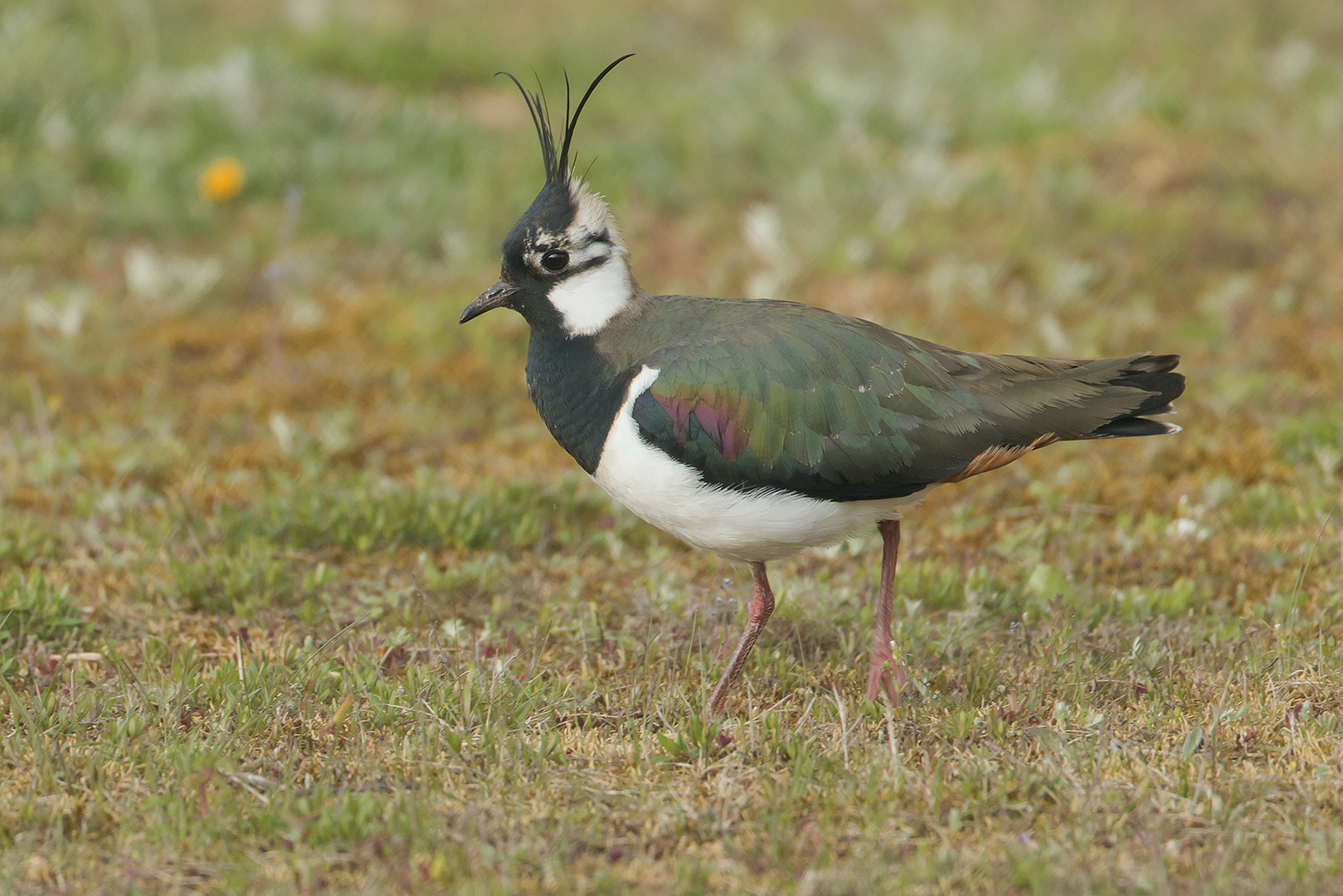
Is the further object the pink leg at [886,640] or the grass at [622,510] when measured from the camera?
the pink leg at [886,640]

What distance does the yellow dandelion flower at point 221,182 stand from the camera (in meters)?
8.98

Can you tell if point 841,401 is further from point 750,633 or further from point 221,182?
point 221,182

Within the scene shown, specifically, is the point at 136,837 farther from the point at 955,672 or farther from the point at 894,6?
the point at 894,6

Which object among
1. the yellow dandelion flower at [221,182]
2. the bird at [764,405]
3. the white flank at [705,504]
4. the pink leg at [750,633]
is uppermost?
the yellow dandelion flower at [221,182]

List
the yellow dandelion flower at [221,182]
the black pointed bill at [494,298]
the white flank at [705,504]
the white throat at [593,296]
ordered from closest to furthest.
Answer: the white flank at [705,504]
the white throat at [593,296]
the black pointed bill at [494,298]
the yellow dandelion flower at [221,182]

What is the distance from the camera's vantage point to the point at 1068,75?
11281mm

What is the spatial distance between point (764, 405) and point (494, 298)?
1.20 m

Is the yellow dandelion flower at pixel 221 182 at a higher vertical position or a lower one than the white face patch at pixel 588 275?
higher

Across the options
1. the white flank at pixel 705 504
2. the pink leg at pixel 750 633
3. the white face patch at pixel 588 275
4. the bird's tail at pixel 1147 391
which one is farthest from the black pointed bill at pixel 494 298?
the bird's tail at pixel 1147 391

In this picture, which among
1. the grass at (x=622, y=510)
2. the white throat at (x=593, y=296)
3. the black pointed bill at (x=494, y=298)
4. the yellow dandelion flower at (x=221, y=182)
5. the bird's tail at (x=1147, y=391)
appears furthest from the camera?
the yellow dandelion flower at (x=221, y=182)

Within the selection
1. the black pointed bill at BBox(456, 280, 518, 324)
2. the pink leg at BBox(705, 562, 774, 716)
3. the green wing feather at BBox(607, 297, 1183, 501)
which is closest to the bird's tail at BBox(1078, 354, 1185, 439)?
the green wing feather at BBox(607, 297, 1183, 501)

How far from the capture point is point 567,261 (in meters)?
5.04

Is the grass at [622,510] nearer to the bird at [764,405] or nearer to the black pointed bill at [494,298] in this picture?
the bird at [764,405]

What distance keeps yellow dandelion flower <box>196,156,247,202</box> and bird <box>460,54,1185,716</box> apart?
15.1 feet
